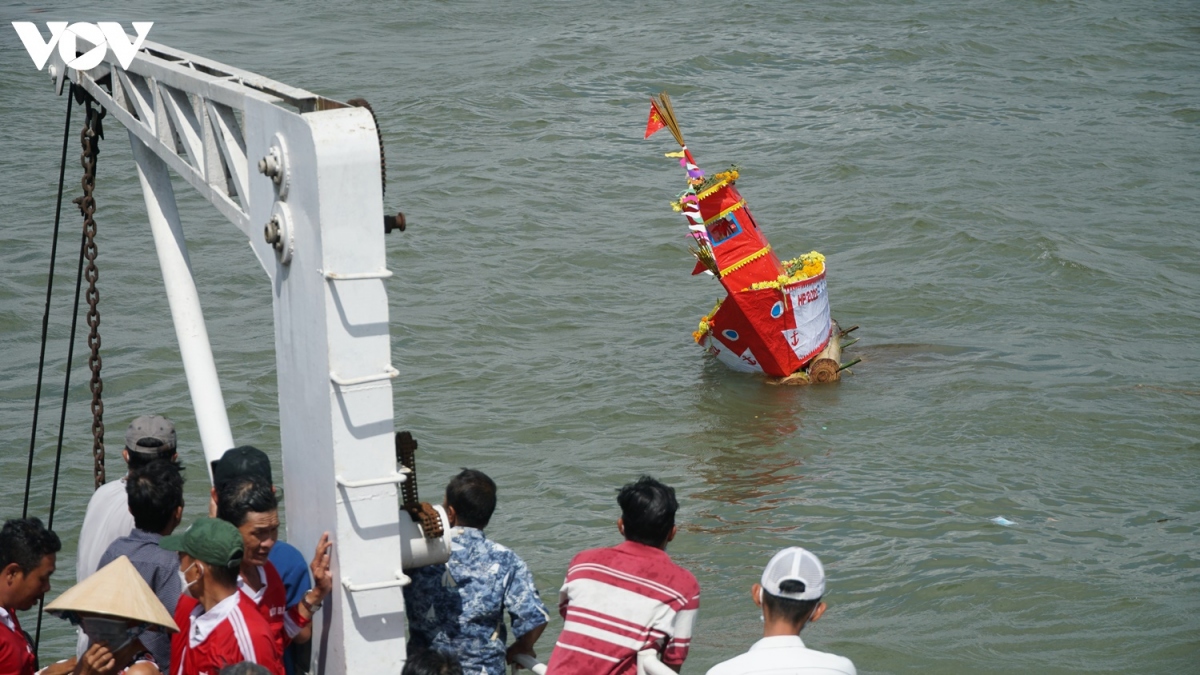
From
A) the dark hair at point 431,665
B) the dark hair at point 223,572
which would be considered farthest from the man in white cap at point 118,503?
the dark hair at point 431,665

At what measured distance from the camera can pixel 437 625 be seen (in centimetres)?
439

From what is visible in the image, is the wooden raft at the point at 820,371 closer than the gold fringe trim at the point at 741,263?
No

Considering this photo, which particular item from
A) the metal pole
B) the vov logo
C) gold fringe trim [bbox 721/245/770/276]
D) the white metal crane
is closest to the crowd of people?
the white metal crane

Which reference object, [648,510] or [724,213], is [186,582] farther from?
[724,213]

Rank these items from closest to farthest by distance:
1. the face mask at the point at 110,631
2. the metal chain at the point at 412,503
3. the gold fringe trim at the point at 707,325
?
the face mask at the point at 110,631, the metal chain at the point at 412,503, the gold fringe trim at the point at 707,325

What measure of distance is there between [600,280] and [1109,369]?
20.8 ft

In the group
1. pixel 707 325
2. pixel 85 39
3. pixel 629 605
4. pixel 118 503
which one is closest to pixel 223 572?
pixel 118 503

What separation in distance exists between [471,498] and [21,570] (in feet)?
4.91

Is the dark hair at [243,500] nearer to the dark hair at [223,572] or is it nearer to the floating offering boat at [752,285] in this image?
the dark hair at [223,572]

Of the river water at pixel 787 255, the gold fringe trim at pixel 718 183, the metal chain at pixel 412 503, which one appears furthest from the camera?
the gold fringe trim at pixel 718 183

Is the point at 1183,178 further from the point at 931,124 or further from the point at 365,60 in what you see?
the point at 365,60

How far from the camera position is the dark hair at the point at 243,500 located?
13.3 ft

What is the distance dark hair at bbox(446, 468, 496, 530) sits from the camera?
4.44 meters

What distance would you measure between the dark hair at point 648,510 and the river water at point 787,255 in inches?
155
